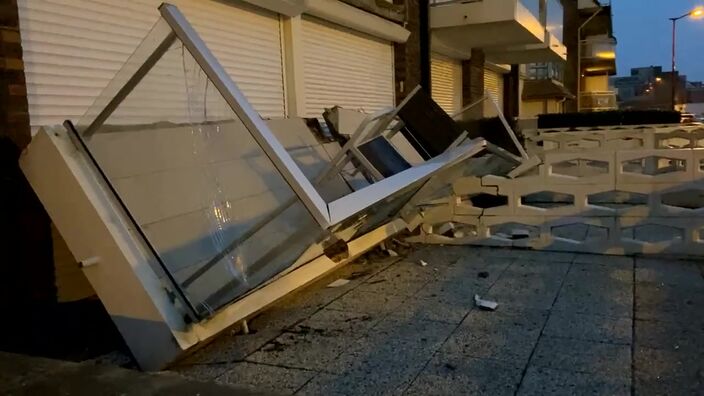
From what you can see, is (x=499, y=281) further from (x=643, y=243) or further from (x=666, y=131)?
(x=666, y=131)

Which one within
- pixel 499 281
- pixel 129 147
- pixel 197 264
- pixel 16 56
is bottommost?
pixel 499 281

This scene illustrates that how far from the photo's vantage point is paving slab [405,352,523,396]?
3.36 metres

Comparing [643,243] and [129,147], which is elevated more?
[129,147]

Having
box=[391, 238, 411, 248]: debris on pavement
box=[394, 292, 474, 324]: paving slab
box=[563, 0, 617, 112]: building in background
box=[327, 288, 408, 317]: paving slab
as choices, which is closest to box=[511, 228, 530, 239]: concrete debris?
box=[391, 238, 411, 248]: debris on pavement

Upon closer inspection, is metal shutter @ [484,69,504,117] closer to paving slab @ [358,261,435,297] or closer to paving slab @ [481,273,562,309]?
paving slab @ [358,261,435,297]

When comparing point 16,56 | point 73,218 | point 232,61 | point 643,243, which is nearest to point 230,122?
point 73,218

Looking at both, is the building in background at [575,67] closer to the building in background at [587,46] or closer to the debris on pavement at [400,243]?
the building in background at [587,46]

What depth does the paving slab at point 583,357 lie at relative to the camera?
141 inches

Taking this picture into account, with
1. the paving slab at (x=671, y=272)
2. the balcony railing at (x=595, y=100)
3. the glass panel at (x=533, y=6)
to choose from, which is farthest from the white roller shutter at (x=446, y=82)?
the balcony railing at (x=595, y=100)

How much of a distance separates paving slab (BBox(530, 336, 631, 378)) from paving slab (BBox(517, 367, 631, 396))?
0.25ft

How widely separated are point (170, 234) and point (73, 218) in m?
0.55

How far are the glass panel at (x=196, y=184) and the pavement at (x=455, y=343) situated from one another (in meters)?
0.62

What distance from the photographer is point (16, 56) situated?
13.6 feet

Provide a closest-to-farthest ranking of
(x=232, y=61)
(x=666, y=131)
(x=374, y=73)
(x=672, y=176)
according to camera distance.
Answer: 1. (x=672, y=176)
2. (x=232, y=61)
3. (x=374, y=73)
4. (x=666, y=131)
